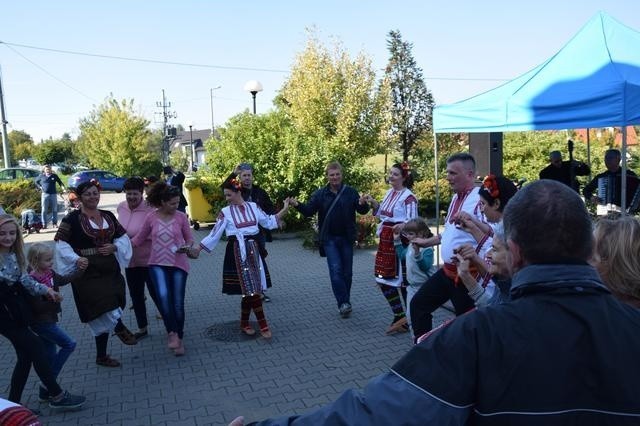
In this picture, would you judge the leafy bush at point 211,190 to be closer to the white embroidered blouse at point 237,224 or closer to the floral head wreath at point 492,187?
the white embroidered blouse at point 237,224

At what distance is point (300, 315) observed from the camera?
6.83m

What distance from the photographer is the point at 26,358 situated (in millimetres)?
4047

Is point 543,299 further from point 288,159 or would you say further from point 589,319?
point 288,159

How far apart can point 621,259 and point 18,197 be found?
17.9 m

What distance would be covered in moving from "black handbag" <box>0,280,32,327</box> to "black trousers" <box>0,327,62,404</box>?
0.08 metres

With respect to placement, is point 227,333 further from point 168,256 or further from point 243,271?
point 168,256

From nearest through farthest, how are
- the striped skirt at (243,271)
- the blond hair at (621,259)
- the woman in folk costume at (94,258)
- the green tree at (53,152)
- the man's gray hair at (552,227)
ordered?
the man's gray hair at (552,227)
the blond hair at (621,259)
the woman in folk costume at (94,258)
the striped skirt at (243,271)
the green tree at (53,152)

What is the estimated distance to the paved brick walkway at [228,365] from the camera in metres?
4.32

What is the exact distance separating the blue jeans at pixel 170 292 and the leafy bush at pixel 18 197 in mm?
12646

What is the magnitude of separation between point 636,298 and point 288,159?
1089 centimetres

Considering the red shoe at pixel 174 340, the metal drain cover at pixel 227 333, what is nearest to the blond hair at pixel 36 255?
the red shoe at pixel 174 340

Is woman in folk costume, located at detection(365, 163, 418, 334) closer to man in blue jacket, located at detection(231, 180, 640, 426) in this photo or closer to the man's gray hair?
the man's gray hair

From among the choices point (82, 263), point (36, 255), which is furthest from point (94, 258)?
point (36, 255)

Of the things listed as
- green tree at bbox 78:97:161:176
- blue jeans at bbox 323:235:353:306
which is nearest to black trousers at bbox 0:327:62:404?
blue jeans at bbox 323:235:353:306
